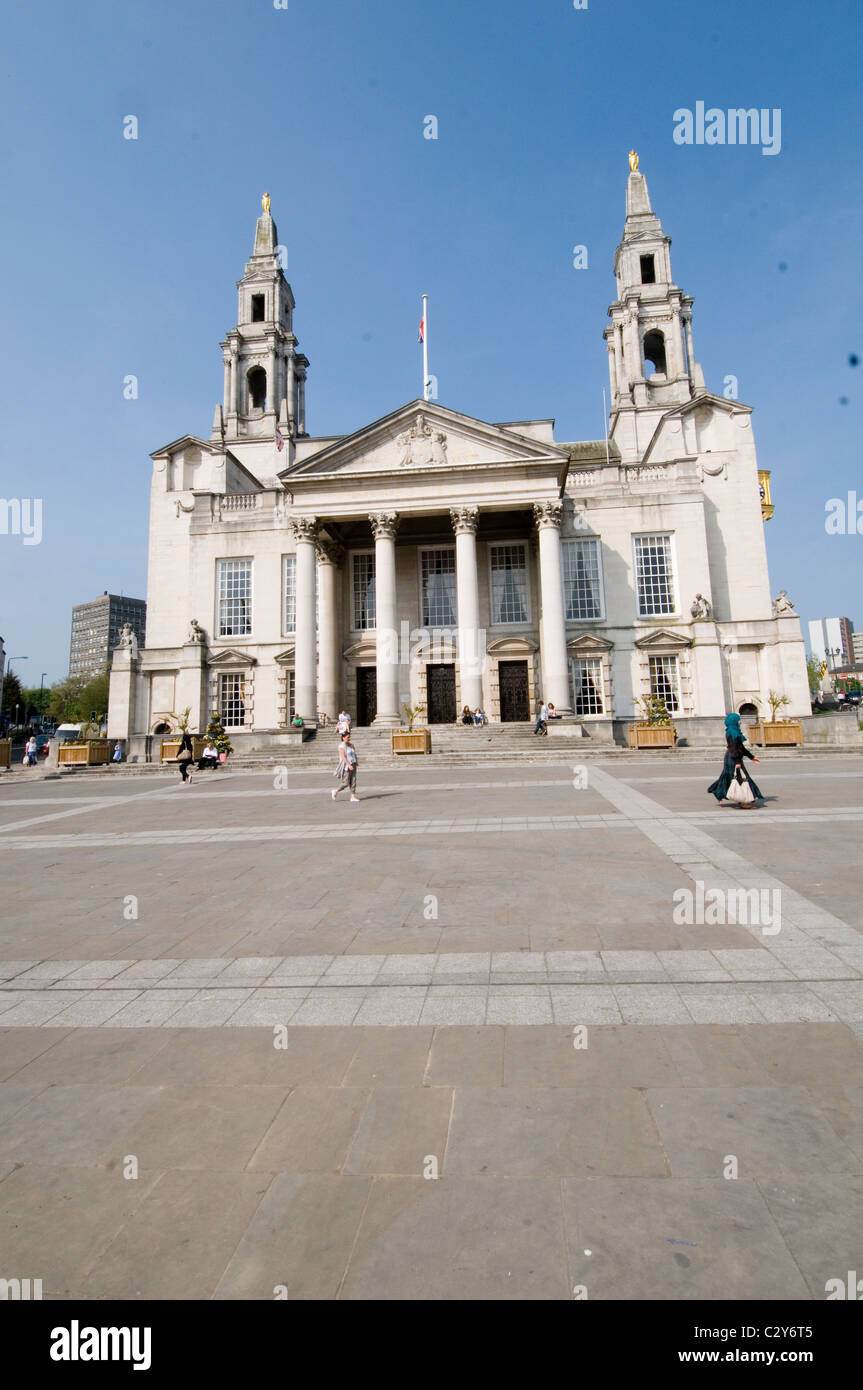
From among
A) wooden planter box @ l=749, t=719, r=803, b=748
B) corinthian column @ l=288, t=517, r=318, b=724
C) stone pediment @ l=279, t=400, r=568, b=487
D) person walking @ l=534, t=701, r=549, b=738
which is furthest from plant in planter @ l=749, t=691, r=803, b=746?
corinthian column @ l=288, t=517, r=318, b=724

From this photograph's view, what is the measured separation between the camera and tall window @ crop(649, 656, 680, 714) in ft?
112

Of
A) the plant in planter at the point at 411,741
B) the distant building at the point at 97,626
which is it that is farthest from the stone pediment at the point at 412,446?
the distant building at the point at 97,626

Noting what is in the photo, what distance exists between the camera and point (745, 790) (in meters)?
11.7

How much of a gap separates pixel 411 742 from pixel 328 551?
44.8 feet

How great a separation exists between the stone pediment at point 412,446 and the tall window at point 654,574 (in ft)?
23.9

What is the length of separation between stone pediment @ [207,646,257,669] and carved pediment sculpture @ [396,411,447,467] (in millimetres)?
12771

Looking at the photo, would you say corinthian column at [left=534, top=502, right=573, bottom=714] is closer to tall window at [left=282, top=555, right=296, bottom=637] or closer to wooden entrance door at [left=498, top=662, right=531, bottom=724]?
wooden entrance door at [left=498, top=662, right=531, bottom=724]

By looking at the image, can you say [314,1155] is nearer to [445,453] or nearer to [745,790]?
[745,790]

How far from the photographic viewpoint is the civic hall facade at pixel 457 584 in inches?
1280

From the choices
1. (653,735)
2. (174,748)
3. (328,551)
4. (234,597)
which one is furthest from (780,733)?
(234,597)

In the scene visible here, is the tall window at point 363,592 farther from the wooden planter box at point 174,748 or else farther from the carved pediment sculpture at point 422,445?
the wooden planter box at point 174,748

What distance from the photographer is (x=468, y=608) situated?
3127 cm

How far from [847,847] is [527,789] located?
840cm

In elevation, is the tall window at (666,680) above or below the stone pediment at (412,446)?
below
